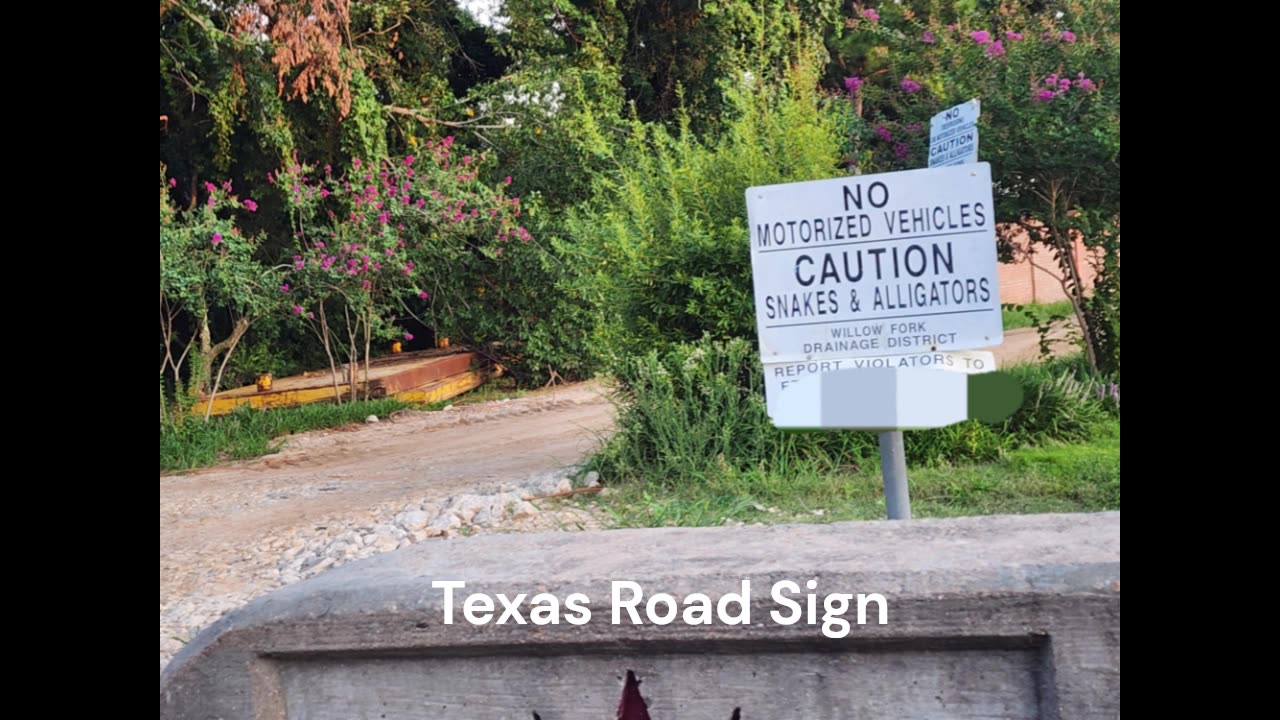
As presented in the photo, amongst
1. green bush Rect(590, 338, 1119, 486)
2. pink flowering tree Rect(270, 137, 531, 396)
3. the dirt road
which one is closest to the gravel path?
the dirt road

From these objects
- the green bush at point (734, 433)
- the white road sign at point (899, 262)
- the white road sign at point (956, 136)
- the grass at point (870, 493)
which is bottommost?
the grass at point (870, 493)

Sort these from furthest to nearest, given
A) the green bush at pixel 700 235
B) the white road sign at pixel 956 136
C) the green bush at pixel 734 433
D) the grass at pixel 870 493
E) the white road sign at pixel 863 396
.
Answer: the green bush at pixel 700 235, the green bush at pixel 734 433, the grass at pixel 870 493, the white road sign at pixel 956 136, the white road sign at pixel 863 396

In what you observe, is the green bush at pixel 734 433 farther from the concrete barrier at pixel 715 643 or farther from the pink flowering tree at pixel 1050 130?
the concrete barrier at pixel 715 643

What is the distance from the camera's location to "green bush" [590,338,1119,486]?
539cm

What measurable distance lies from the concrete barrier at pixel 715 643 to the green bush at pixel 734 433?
127 inches

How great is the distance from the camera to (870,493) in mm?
4738

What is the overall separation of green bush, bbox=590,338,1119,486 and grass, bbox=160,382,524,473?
3740 millimetres

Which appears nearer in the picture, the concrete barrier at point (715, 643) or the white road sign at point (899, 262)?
the concrete barrier at point (715, 643)

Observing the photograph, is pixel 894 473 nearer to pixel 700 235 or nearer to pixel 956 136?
pixel 956 136

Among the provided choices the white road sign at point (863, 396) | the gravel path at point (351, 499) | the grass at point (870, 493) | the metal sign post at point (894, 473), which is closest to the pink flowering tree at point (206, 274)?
the gravel path at point (351, 499)

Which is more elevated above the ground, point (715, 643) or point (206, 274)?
point (206, 274)

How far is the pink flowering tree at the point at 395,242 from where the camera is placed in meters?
9.82

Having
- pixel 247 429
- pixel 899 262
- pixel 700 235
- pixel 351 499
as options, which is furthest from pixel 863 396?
pixel 247 429

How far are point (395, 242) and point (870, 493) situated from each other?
6509 mm
